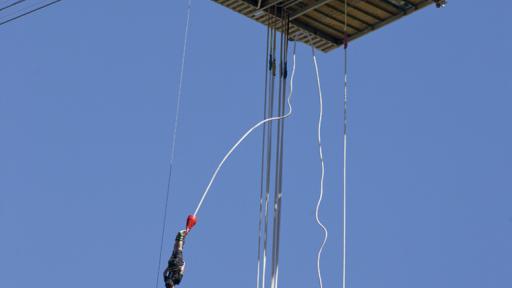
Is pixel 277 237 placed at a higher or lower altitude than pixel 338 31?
lower

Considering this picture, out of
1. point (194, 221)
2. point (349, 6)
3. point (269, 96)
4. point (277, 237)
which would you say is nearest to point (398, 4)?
point (349, 6)

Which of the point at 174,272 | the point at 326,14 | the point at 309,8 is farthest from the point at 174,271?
the point at 326,14

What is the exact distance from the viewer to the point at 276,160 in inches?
902

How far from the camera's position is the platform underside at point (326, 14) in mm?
24094

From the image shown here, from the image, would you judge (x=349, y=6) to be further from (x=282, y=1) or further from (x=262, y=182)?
(x=262, y=182)

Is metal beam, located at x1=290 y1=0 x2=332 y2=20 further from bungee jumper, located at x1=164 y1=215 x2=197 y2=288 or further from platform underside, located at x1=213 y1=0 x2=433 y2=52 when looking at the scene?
bungee jumper, located at x1=164 y1=215 x2=197 y2=288

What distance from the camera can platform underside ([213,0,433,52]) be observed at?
24.1 m

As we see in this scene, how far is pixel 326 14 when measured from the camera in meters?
24.5

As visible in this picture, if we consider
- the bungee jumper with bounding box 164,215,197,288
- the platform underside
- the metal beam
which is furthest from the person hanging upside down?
the metal beam

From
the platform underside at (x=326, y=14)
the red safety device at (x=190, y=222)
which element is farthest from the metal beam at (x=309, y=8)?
the red safety device at (x=190, y=222)

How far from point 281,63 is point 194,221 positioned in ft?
15.5

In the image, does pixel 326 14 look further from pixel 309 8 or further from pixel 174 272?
pixel 174 272

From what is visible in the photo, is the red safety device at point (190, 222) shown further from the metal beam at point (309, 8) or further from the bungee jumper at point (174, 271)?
the metal beam at point (309, 8)

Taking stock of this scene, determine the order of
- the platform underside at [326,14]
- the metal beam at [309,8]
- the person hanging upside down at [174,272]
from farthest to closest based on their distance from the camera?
1. the platform underside at [326,14]
2. the metal beam at [309,8]
3. the person hanging upside down at [174,272]
